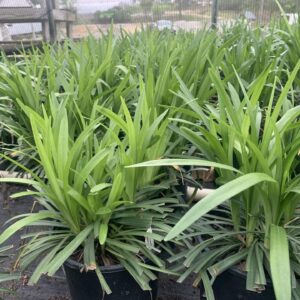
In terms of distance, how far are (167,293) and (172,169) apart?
0.39 m

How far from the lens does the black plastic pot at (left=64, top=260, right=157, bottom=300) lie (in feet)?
2.89

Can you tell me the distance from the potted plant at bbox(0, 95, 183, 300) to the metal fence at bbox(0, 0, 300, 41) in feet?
11.5

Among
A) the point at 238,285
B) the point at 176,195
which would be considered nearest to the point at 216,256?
the point at 238,285

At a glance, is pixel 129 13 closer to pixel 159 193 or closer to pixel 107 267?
pixel 159 193

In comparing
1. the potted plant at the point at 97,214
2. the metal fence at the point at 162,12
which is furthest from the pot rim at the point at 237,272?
the metal fence at the point at 162,12

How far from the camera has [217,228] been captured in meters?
0.99

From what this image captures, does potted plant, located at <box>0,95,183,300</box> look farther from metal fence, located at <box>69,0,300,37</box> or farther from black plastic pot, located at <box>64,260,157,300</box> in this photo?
metal fence, located at <box>69,0,300,37</box>

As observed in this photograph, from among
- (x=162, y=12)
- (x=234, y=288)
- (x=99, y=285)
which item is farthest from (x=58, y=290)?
(x=162, y=12)

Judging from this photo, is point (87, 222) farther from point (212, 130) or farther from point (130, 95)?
point (130, 95)

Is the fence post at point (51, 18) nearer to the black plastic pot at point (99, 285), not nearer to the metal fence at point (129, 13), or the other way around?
the metal fence at point (129, 13)

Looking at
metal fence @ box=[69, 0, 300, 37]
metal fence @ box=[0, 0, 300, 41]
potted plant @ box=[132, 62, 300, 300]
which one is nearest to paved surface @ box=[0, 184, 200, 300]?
potted plant @ box=[132, 62, 300, 300]

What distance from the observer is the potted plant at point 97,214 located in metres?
0.83

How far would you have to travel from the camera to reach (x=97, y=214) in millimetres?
862

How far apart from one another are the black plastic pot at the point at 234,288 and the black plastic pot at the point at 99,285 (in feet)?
0.58
